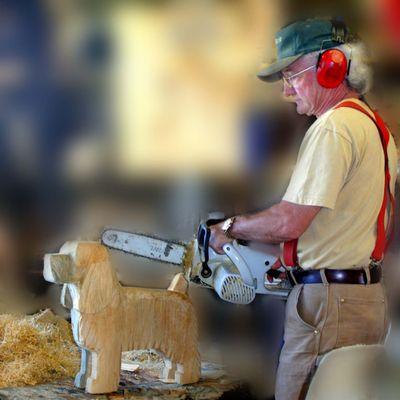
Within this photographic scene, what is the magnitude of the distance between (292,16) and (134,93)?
1181mm

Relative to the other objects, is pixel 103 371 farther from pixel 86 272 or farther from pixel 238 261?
pixel 238 261

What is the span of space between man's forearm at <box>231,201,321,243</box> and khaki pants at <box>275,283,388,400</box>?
24 cm

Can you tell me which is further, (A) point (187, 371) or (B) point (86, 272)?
(A) point (187, 371)

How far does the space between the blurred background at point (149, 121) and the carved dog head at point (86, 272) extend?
1284 millimetres

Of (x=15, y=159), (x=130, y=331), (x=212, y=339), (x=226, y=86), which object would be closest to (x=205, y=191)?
(x=226, y=86)

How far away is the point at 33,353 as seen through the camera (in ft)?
9.99

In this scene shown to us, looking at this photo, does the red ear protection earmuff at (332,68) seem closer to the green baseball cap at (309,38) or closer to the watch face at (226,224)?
the green baseball cap at (309,38)

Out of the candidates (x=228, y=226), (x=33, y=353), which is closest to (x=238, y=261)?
(x=228, y=226)

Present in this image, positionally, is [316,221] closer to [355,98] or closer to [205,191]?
[355,98]

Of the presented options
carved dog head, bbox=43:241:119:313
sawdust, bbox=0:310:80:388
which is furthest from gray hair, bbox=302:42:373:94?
sawdust, bbox=0:310:80:388

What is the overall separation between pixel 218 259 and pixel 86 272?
0.58m

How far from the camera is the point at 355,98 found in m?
2.43

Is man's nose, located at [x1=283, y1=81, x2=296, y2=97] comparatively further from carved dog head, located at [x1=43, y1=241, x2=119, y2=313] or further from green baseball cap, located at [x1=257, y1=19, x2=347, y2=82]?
carved dog head, located at [x1=43, y1=241, x2=119, y2=313]

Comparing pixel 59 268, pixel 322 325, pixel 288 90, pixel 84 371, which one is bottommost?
pixel 84 371
